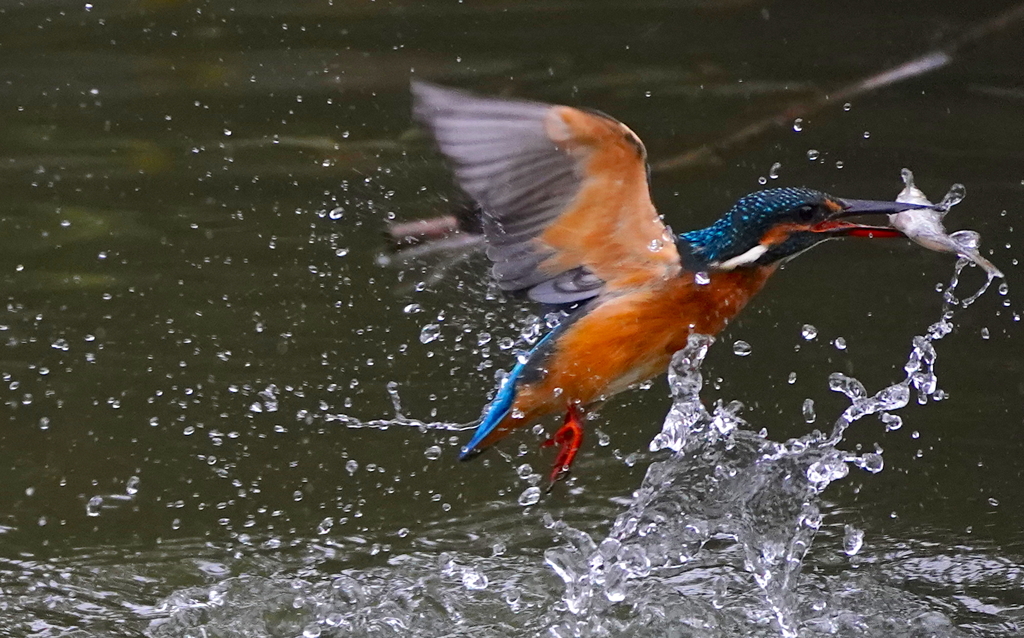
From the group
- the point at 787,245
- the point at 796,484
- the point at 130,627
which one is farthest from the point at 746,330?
the point at 130,627

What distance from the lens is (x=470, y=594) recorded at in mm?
2912

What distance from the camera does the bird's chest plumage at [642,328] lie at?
280 centimetres

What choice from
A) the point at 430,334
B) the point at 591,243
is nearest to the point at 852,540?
the point at 591,243

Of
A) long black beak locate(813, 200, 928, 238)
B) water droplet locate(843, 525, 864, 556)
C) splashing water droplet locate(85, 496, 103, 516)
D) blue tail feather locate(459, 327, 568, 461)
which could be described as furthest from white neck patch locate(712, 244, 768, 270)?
splashing water droplet locate(85, 496, 103, 516)

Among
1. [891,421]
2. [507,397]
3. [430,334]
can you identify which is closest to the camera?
[507,397]

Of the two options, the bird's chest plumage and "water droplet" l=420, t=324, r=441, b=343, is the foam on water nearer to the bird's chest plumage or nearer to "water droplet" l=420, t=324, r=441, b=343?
the bird's chest plumage

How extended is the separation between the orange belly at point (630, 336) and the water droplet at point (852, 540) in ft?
2.00

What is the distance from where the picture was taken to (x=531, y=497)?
3326 mm

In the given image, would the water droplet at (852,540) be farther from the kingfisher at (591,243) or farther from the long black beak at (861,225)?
the long black beak at (861,225)

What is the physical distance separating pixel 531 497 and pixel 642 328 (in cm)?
67

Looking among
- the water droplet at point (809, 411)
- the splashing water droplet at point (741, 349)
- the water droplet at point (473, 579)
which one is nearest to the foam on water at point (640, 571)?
the water droplet at point (473, 579)

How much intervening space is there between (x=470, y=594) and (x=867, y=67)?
2.74 metres

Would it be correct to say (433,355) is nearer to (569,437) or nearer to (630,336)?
(569,437)

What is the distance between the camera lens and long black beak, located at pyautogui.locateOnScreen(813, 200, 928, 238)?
8.64 feet
